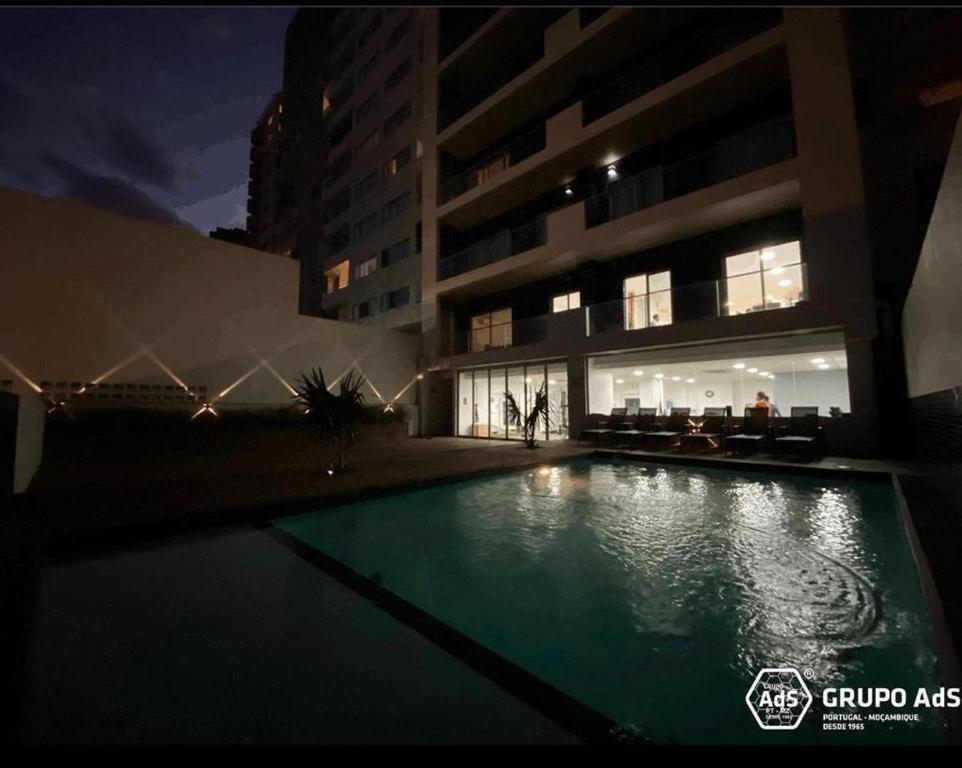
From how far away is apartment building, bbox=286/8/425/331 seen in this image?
Result: 2162 cm

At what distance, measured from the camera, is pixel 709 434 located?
10.4 m

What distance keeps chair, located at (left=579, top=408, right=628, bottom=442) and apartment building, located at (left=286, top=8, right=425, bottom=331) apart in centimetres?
1140

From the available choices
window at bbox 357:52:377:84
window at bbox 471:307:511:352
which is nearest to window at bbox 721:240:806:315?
window at bbox 471:307:511:352

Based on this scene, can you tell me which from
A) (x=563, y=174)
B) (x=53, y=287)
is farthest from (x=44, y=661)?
(x=563, y=174)

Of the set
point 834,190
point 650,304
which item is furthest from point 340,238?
point 834,190

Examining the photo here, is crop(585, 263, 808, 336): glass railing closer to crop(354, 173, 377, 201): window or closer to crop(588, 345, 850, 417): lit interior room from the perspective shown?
crop(588, 345, 850, 417): lit interior room

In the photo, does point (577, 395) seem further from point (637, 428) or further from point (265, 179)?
point (265, 179)

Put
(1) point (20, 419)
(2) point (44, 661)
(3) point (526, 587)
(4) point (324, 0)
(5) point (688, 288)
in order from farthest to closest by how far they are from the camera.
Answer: (5) point (688, 288) → (1) point (20, 419) → (3) point (526, 587) → (4) point (324, 0) → (2) point (44, 661)

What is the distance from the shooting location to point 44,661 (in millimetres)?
2271

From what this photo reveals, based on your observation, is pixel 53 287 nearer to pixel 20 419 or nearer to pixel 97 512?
pixel 20 419

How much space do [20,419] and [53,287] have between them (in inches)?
239

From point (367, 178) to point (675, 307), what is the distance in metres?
20.3

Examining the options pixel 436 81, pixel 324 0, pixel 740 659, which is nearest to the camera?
pixel 740 659

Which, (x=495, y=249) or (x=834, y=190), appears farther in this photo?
(x=495, y=249)
